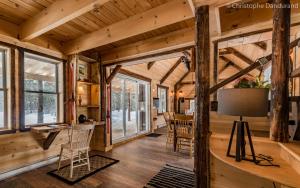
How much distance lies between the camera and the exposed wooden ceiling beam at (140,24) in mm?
2222

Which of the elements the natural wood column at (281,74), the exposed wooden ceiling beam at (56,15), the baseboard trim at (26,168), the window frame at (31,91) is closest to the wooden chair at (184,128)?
the natural wood column at (281,74)

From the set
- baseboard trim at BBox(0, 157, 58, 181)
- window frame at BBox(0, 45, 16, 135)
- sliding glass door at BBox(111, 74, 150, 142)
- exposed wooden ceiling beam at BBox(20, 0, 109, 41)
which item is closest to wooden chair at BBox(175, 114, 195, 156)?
sliding glass door at BBox(111, 74, 150, 142)

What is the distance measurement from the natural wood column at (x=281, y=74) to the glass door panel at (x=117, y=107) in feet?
14.4

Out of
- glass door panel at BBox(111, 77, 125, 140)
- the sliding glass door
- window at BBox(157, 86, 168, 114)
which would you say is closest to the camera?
glass door panel at BBox(111, 77, 125, 140)

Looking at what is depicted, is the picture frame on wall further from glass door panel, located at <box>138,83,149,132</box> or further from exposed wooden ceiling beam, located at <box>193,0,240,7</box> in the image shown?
exposed wooden ceiling beam, located at <box>193,0,240,7</box>

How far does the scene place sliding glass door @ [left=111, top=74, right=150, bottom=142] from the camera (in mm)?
5371

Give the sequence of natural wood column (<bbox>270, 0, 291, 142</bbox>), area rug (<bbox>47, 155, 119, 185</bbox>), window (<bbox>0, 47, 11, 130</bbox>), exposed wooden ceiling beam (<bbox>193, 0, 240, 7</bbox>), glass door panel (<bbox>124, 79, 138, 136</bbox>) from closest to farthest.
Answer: natural wood column (<bbox>270, 0, 291, 142</bbox>) → exposed wooden ceiling beam (<bbox>193, 0, 240, 7</bbox>) → area rug (<bbox>47, 155, 119, 185</bbox>) → window (<bbox>0, 47, 11, 130</bbox>) → glass door panel (<bbox>124, 79, 138, 136</bbox>)

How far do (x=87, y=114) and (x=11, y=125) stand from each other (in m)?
Answer: 1.74

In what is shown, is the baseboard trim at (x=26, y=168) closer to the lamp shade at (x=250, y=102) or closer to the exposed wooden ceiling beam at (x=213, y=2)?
the lamp shade at (x=250, y=102)

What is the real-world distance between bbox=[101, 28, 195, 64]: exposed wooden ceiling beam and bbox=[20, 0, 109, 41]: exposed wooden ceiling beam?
1649 mm

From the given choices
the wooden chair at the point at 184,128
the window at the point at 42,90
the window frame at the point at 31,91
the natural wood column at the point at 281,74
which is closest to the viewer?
the natural wood column at the point at 281,74

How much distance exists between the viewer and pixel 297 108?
1.68 metres

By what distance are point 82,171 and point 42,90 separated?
1.96m

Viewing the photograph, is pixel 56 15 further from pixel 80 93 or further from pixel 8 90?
pixel 80 93
